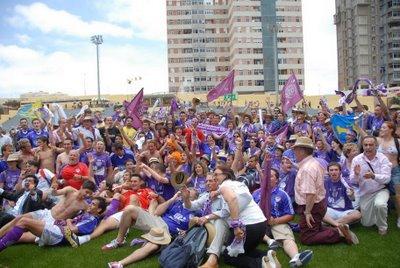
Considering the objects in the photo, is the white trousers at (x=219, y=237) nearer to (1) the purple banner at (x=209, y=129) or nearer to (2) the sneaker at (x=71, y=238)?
(2) the sneaker at (x=71, y=238)

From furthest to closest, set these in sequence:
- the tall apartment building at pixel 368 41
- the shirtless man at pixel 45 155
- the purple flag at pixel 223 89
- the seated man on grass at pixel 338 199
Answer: the tall apartment building at pixel 368 41 → the purple flag at pixel 223 89 → the shirtless man at pixel 45 155 → the seated man on grass at pixel 338 199

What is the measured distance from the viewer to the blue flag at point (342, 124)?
1204cm

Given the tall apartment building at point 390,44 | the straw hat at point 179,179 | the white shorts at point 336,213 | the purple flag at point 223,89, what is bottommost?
the white shorts at point 336,213

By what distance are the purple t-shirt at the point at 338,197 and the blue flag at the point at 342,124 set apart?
3007mm

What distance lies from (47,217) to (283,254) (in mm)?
4433

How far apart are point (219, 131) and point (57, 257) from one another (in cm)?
696

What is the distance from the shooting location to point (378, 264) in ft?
23.4

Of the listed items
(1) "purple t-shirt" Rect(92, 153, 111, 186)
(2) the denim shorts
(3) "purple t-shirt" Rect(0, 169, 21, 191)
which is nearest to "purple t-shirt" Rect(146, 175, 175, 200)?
(1) "purple t-shirt" Rect(92, 153, 111, 186)

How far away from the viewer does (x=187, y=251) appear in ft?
23.5

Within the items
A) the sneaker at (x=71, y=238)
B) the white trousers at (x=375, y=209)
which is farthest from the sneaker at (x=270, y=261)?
the sneaker at (x=71, y=238)

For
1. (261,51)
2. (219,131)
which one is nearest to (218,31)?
(261,51)

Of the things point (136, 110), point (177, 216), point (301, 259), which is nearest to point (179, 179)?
point (177, 216)

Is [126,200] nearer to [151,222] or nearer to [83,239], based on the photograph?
[83,239]

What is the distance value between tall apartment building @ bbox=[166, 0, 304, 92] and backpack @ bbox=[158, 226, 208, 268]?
344 ft
